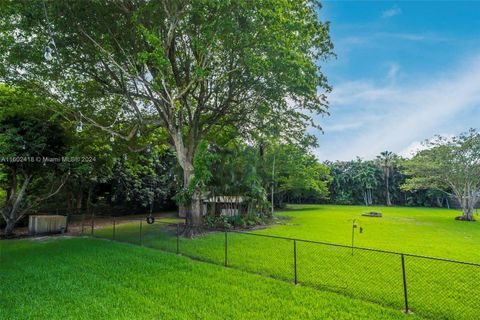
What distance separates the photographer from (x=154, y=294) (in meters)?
4.86

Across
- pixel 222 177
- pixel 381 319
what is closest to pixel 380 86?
pixel 222 177

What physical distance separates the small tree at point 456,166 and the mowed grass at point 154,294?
20672mm

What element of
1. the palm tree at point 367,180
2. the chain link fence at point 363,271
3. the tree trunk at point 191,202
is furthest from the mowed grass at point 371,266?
the palm tree at point 367,180

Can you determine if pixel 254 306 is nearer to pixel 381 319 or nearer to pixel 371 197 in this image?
pixel 381 319

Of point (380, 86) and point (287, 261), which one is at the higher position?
point (380, 86)

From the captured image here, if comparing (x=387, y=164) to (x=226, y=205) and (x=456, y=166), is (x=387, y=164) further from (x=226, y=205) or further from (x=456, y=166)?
(x=226, y=205)

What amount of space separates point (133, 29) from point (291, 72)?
599cm

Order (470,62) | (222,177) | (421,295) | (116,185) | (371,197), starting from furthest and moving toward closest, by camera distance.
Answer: (371,197), (116,185), (222,177), (470,62), (421,295)

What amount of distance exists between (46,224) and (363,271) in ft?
46.9

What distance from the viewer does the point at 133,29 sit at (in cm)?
966

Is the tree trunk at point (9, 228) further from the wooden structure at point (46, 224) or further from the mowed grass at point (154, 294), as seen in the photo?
the mowed grass at point (154, 294)

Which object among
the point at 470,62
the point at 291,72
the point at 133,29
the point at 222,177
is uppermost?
the point at 133,29

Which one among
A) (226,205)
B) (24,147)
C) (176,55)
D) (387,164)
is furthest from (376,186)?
(24,147)

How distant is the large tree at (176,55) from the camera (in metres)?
8.42
